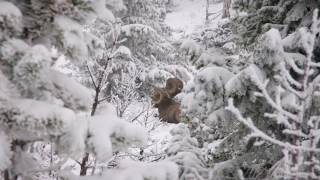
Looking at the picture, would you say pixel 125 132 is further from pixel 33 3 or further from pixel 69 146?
pixel 33 3

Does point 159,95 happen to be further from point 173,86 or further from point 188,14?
point 188,14

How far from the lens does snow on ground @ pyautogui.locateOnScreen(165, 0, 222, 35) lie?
3131 centimetres

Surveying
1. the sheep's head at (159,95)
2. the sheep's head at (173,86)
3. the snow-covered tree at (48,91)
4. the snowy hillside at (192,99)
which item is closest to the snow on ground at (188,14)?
the sheep's head at (173,86)

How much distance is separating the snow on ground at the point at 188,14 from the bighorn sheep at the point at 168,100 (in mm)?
14133

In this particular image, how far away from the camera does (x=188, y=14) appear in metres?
33.9

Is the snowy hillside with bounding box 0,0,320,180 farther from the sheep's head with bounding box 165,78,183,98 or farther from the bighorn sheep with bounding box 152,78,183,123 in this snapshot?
the sheep's head with bounding box 165,78,183,98

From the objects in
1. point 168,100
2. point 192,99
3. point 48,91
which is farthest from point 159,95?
point 48,91

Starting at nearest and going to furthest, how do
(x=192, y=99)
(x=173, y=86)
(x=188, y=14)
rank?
(x=192, y=99), (x=173, y=86), (x=188, y=14)

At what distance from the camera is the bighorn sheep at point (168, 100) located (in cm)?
1530

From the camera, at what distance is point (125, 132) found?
2514mm

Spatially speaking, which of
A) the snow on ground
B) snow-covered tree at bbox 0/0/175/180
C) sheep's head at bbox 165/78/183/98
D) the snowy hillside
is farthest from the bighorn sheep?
the snow on ground

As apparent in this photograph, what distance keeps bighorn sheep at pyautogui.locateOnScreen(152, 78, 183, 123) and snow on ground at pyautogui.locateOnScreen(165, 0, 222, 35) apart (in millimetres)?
14133

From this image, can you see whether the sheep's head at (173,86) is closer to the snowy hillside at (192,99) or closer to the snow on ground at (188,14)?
the snowy hillside at (192,99)

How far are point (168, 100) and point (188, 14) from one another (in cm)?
1915
